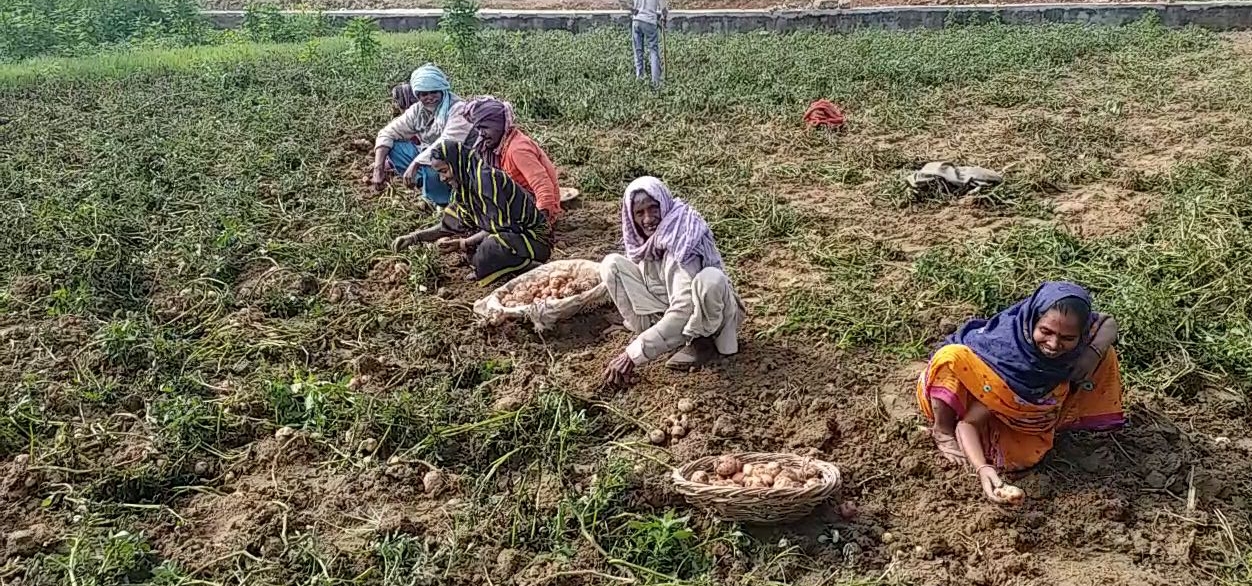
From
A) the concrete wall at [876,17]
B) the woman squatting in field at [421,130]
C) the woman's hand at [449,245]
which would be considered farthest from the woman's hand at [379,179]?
the concrete wall at [876,17]

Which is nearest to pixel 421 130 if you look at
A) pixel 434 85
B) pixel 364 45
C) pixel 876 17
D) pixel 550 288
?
pixel 434 85

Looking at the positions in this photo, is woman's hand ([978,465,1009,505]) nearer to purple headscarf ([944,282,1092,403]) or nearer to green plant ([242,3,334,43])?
purple headscarf ([944,282,1092,403])

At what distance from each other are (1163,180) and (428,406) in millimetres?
4459

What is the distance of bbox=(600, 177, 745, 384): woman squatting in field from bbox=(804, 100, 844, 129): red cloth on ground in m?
3.64

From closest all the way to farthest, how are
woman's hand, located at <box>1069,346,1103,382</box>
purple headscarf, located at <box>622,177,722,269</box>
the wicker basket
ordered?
the wicker basket
woman's hand, located at <box>1069,346,1103,382</box>
purple headscarf, located at <box>622,177,722,269</box>

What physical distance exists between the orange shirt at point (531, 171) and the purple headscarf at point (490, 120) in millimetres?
39

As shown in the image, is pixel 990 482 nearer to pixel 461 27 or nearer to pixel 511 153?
pixel 511 153

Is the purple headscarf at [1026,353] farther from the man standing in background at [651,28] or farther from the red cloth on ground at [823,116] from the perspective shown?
the man standing in background at [651,28]

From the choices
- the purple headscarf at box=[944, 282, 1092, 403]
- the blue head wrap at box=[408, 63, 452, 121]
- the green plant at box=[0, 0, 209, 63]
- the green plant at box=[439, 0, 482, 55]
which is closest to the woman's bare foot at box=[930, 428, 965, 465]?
the purple headscarf at box=[944, 282, 1092, 403]

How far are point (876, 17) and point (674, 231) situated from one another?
9.11 meters

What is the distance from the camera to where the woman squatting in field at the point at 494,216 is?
15.6ft

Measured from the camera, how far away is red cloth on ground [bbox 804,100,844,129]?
23.4 feet

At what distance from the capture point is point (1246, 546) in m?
2.87

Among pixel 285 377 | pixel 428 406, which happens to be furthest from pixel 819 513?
pixel 285 377
